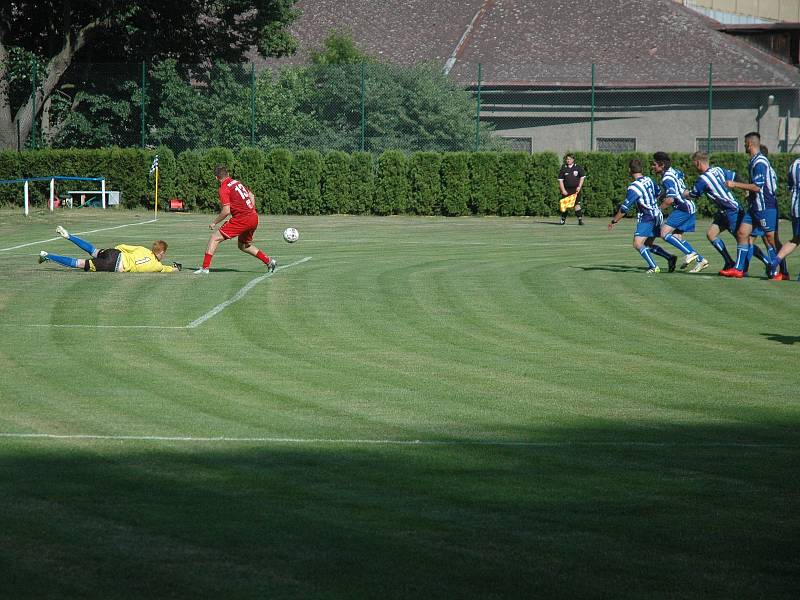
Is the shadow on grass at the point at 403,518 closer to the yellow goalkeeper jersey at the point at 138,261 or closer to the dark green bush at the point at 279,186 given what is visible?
the yellow goalkeeper jersey at the point at 138,261

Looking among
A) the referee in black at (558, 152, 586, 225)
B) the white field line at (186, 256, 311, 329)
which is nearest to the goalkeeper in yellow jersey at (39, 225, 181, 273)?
the white field line at (186, 256, 311, 329)

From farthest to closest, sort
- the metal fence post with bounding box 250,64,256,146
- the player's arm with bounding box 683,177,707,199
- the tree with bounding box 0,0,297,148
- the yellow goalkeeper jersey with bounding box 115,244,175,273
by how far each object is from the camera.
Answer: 1. the metal fence post with bounding box 250,64,256,146
2. the tree with bounding box 0,0,297,148
3. the player's arm with bounding box 683,177,707,199
4. the yellow goalkeeper jersey with bounding box 115,244,175,273

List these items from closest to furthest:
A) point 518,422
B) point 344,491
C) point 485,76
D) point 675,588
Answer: point 675,588 < point 344,491 < point 518,422 < point 485,76

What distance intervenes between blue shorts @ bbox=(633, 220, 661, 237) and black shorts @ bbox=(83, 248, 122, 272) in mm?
8348

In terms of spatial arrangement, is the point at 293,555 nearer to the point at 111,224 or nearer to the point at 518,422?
the point at 518,422

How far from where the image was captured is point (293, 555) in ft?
19.5

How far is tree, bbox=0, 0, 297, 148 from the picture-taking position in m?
41.5

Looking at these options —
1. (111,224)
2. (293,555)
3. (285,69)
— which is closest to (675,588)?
(293,555)

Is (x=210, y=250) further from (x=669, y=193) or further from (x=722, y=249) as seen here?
(x=722, y=249)

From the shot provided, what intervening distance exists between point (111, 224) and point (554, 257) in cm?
1340

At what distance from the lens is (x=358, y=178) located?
3834cm

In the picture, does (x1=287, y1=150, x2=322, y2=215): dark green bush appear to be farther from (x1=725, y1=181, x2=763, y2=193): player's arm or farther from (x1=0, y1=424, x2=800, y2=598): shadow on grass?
(x1=0, y1=424, x2=800, y2=598): shadow on grass

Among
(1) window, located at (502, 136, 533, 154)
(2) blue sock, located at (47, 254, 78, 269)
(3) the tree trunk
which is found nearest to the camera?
(2) blue sock, located at (47, 254, 78, 269)

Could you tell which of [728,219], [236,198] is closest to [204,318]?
[236,198]
